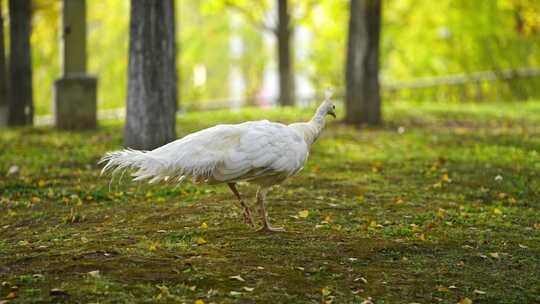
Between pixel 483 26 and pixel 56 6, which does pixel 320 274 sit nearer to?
pixel 56 6

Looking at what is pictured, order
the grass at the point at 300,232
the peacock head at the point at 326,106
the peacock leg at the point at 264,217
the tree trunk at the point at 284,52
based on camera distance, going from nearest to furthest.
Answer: the grass at the point at 300,232 < the peacock leg at the point at 264,217 < the peacock head at the point at 326,106 < the tree trunk at the point at 284,52

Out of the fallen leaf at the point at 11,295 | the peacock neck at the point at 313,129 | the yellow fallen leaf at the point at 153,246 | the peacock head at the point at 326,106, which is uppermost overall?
the peacock head at the point at 326,106

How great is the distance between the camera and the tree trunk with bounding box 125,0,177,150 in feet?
41.1

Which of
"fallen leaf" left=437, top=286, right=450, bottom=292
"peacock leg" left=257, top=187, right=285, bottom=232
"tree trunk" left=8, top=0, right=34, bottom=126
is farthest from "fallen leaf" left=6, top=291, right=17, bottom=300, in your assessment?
"tree trunk" left=8, top=0, right=34, bottom=126

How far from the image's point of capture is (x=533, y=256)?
7609 millimetres

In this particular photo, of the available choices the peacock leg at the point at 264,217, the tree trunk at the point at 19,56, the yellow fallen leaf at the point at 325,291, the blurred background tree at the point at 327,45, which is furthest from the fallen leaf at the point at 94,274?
the blurred background tree at the point at 327,45

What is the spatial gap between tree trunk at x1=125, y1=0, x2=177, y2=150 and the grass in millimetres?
905

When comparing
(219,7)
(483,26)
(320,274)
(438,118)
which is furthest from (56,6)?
(320,274)

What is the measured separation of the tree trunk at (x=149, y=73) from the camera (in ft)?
41.1

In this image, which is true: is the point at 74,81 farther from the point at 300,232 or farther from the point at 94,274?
the point at 94,274

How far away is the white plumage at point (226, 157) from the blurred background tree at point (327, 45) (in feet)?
47.1

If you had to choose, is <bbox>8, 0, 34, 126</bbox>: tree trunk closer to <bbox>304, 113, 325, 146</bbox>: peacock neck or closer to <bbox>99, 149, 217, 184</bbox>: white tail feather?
<bbox>304, 113, 325, 146</bbox>: peacock neck

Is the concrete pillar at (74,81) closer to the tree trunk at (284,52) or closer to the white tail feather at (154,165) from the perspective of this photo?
the tree trunk at (284,52)

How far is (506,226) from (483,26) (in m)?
19.3
